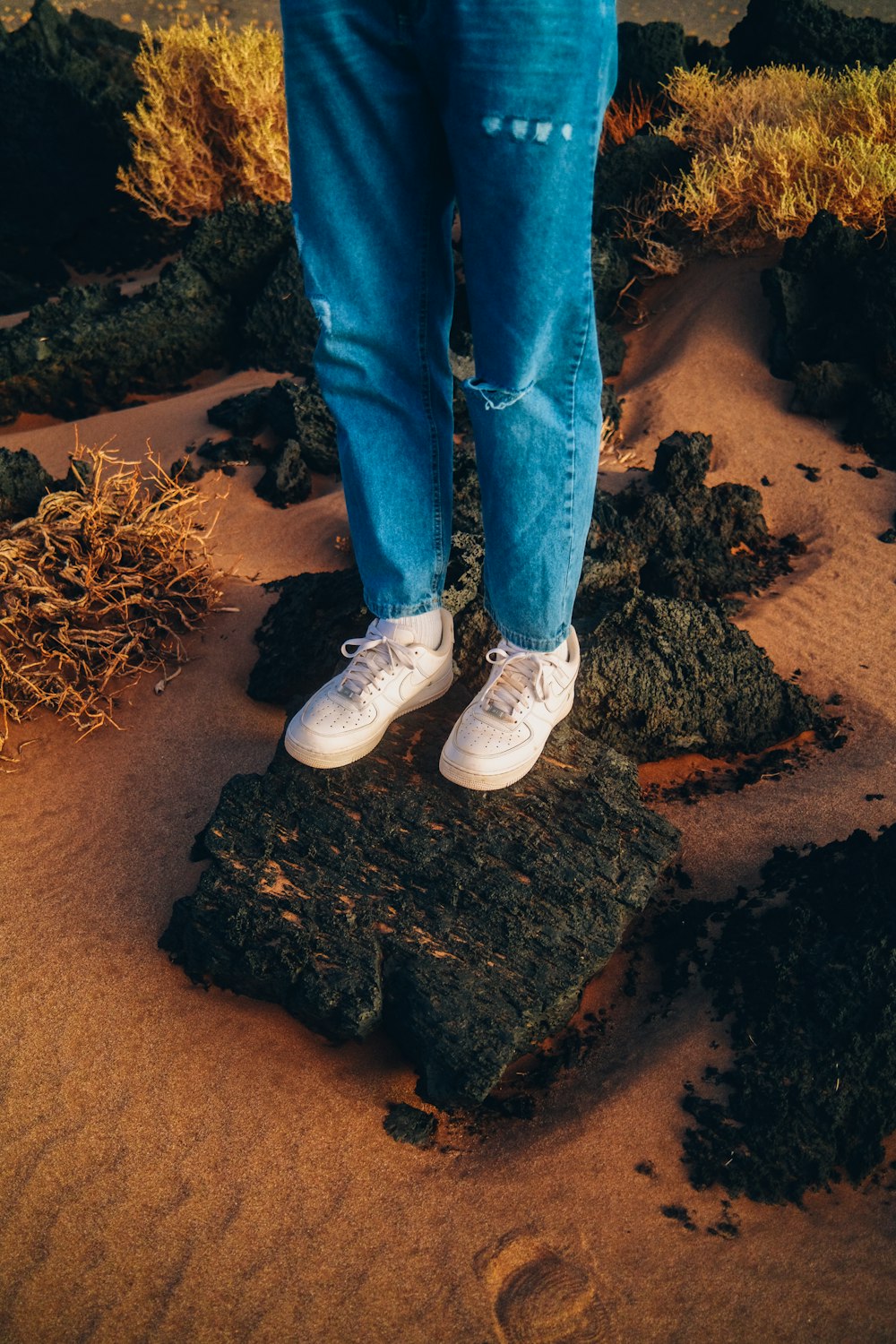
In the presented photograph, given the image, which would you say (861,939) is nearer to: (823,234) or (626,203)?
(823,234)

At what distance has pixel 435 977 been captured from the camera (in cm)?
227

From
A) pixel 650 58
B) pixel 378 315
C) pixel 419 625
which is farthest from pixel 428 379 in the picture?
pixel 650 58

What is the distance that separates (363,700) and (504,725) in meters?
0.37

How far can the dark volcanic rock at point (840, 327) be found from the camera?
4.55 meters

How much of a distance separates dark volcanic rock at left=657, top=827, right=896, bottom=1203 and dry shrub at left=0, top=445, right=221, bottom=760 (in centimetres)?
A: 203

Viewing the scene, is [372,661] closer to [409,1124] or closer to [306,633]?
[306,633]

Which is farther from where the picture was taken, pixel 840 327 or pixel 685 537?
pixel 840 327

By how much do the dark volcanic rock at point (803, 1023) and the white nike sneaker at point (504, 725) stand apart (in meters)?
0.60

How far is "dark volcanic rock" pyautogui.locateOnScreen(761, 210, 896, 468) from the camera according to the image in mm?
4547

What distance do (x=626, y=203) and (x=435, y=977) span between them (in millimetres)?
5146

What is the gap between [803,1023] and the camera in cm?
223

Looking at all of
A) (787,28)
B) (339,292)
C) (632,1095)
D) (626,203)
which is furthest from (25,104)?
(632,1095)

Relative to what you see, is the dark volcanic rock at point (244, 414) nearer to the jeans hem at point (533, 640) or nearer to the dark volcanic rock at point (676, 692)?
the dark volcanic rock at point (676, 692)

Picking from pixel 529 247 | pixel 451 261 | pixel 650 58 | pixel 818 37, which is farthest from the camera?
pixel 650 58
